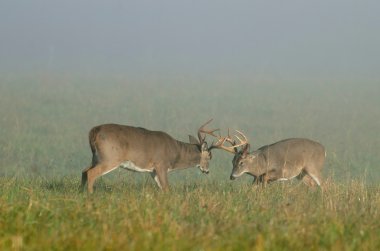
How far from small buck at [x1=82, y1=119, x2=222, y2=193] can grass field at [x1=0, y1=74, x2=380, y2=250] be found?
11.3 inches

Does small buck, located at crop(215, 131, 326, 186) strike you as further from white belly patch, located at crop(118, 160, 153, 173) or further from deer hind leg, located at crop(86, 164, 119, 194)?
deer hind leg, located at crop(86, 164, 119, 194)

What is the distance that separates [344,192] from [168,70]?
63161 mm

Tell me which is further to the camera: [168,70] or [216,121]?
[168,70]

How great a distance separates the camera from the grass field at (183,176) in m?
8.07

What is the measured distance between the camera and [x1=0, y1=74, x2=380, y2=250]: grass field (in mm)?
8070

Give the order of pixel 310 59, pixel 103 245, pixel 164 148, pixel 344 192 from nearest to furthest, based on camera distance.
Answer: pixel 103 245
pixel 344 192
pixel 164 148
pixel 310 59

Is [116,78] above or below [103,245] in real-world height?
below

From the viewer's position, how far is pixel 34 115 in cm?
3281

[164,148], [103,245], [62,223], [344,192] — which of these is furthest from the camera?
[164,148]

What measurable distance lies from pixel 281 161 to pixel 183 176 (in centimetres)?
519

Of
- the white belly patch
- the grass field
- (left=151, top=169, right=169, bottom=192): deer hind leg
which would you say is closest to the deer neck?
the grass field

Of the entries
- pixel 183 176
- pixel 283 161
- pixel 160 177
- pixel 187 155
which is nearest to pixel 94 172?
pixel 160 177

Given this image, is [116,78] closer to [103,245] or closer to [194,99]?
[194,99]

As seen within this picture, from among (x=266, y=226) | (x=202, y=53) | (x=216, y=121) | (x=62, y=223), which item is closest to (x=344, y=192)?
(x=266, y=226)
